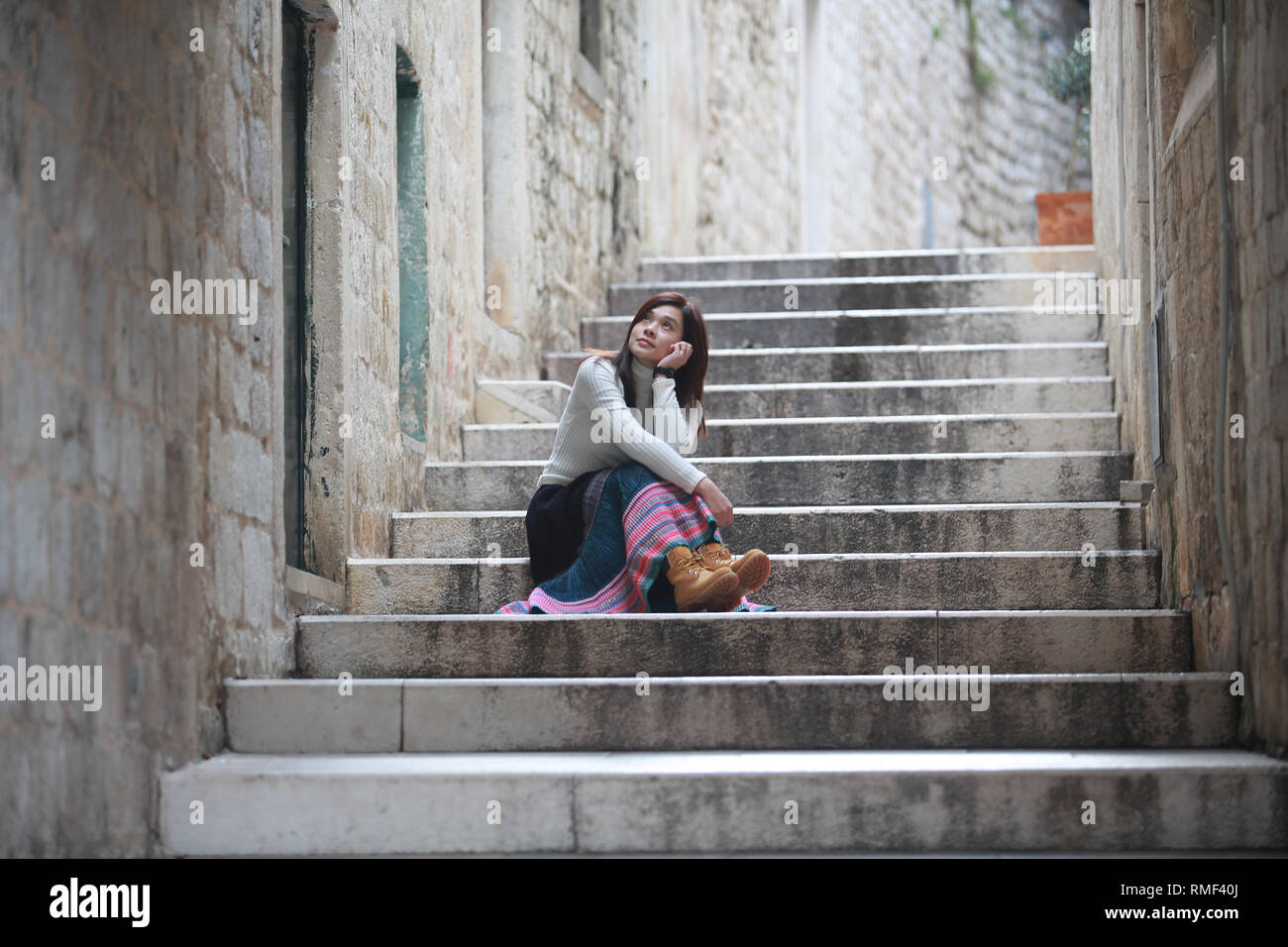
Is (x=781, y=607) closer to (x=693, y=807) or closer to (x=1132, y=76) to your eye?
(x=693, y=807)

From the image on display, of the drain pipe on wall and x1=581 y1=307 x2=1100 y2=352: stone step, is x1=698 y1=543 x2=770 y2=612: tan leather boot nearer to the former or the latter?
the drain pipe on wall

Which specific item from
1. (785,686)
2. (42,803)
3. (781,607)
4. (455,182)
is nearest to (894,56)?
(455,182)

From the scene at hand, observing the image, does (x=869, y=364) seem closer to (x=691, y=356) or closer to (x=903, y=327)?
(x=903, y=327)

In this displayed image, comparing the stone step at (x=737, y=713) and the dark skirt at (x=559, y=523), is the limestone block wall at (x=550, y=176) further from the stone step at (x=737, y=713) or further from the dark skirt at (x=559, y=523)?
the stone step at (x=737, y=713)

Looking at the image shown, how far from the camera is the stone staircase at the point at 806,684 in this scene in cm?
339

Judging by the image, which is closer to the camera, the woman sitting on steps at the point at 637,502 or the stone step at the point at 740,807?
the stone step at the point at 740,807

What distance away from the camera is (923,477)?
5652 mm

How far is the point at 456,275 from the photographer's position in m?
6.58

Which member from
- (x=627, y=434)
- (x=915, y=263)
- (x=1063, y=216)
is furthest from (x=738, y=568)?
(x=1063, y=216)

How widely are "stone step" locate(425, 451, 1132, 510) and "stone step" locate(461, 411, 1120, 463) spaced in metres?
0.35

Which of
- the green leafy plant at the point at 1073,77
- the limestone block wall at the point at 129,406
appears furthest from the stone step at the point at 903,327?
the green leafy plant at the point at 1073,77

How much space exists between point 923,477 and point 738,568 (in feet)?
4.85

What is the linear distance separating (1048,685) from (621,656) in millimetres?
1073

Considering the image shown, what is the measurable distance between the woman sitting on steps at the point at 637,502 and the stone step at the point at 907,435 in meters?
1.16
